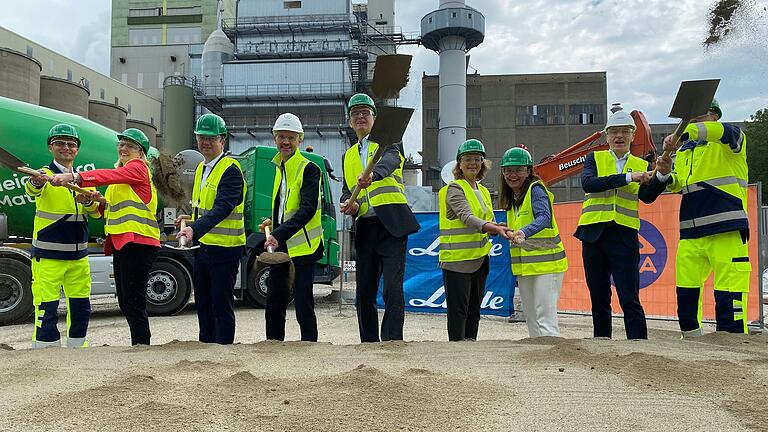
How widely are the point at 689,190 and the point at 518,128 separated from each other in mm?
48545

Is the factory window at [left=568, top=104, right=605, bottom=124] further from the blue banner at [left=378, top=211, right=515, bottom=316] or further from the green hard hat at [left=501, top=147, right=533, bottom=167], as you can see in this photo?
the green hard hat at [left=501, top=147, right=533, bottom=167]

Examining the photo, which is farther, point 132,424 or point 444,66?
point 444,66

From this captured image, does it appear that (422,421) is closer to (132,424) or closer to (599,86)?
(132,424)

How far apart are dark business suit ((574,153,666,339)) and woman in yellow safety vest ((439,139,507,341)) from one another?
2.53 ft

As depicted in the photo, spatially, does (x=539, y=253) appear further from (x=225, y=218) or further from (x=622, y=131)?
(x=225, y=218)

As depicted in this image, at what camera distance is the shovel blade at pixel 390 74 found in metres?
4.64

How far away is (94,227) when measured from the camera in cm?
959

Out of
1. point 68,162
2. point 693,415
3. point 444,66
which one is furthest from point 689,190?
point 444,66

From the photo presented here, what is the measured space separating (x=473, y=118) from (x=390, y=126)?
161 feet

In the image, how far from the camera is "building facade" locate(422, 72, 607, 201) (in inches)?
2013

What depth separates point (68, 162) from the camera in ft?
15.9

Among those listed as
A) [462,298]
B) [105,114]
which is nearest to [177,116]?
[105,114]

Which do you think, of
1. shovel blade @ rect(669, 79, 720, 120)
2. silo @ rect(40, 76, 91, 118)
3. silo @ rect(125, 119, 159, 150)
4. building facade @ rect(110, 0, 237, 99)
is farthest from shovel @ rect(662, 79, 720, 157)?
building facade @ rect(110, 0, 237, 99)

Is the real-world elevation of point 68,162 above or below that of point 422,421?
above
